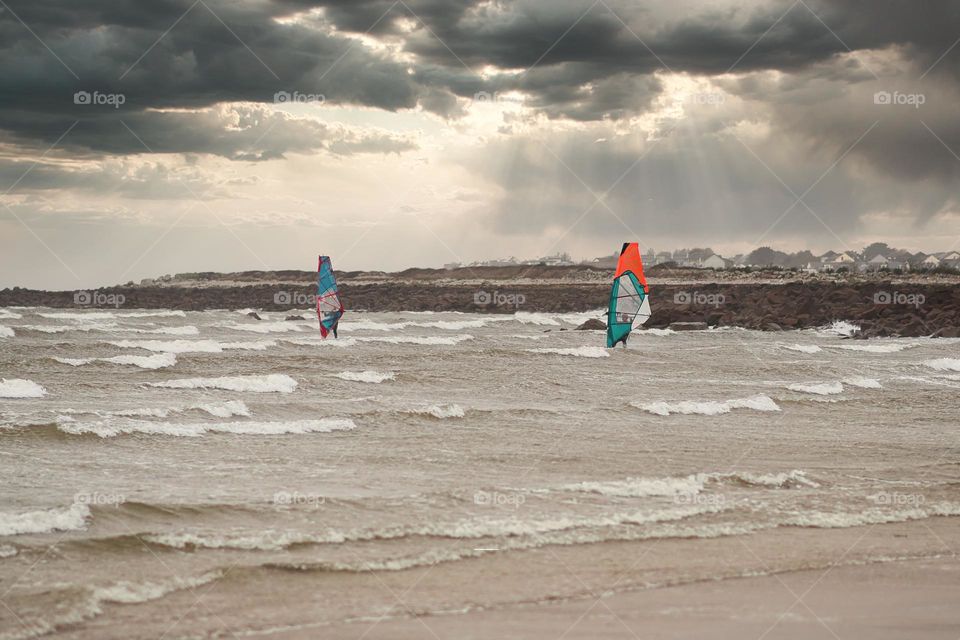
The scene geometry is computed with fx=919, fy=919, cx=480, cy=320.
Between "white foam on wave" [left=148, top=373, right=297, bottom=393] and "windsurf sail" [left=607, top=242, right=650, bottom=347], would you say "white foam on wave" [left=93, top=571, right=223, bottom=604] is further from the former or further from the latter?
"windsurf sail" [left=607, top=242, right=650, bottom=347]

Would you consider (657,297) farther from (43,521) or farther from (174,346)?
(43,521)

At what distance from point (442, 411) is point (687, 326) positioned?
956 inches

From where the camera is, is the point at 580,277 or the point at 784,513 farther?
the point at 580,277

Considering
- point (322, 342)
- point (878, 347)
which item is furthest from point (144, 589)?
point (878, 347)

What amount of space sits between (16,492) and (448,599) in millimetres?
5086

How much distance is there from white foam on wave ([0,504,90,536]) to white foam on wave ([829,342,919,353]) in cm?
2570

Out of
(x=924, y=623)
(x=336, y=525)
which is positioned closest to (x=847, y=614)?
(x=924, y=623)

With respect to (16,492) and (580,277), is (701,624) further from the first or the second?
(580,277)

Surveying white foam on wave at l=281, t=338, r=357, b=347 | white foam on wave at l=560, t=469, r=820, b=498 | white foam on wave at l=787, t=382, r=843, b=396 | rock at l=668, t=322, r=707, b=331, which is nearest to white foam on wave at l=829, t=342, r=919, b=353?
rock at l=668, t=322, r=707, b=331

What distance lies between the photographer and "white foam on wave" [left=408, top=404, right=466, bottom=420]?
14.5m

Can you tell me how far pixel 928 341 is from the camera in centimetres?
3216

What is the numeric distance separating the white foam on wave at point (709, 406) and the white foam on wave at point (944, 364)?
942cm

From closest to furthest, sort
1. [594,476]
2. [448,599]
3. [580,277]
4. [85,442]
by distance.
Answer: [448,599] → [594,476] → [85,442] → [580,277]

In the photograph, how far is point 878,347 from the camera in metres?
29.6
